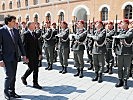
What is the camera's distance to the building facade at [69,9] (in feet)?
102

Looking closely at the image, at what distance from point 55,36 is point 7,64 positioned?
178 inches

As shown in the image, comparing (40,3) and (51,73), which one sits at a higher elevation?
(40,3)

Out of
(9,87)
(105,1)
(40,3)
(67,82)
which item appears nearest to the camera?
(9,87)

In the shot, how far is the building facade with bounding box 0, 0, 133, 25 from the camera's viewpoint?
102 ft

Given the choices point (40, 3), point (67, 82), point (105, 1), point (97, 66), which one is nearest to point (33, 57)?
point (67, 82)

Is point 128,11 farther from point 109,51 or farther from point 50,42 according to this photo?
point 50,42

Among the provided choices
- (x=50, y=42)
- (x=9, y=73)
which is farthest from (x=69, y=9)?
(x=9, y=73)

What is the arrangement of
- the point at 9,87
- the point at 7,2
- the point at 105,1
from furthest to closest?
the point at 7,2 < the point at 105,1 < the point at 9,87

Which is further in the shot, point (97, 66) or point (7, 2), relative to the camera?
point (7, 2)

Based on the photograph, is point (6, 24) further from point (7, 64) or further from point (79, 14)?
point (79, 14)

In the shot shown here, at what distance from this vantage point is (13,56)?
6.76m

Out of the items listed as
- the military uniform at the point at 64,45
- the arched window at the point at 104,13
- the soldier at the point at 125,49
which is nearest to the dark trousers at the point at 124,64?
the soldier at the point at 125,49

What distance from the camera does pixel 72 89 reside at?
7840 mm

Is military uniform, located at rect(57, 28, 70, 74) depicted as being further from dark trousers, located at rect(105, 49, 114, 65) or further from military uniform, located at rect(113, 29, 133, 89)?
military uniform, located at rect(113, 29, 133, 89)
